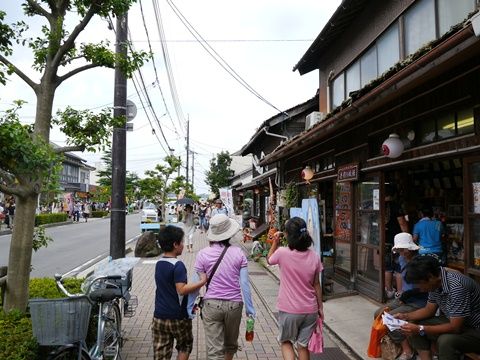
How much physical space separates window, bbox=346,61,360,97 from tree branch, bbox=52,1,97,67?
717cm

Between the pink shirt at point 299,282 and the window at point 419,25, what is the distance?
480 centimetres

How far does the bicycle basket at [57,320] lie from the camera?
3639 mm

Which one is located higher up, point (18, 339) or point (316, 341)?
point (18, 339)

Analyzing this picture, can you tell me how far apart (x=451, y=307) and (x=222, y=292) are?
2.01 m

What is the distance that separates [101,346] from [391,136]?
197 inches

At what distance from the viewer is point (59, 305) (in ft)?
12.0

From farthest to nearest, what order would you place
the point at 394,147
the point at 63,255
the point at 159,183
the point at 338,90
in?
1. the point at 159,183
2. the point at 63,255
3. the point at 338,90
4. the point at 394,147

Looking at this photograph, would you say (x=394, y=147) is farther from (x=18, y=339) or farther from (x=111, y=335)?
(x=18, y=339)

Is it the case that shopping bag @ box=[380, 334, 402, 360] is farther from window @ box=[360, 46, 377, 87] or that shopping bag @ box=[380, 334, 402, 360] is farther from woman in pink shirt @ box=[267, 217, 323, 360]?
window @ box=[360, 46, 377, 87]

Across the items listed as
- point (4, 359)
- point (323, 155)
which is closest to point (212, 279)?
point (4, 359)

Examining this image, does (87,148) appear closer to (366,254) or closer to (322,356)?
(322,356)

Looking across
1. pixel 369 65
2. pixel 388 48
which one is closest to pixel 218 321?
pixel 388 48

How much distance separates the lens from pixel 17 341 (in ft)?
12.6

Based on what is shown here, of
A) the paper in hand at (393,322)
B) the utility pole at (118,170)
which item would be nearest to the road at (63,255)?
the utility pole at (118,170)
